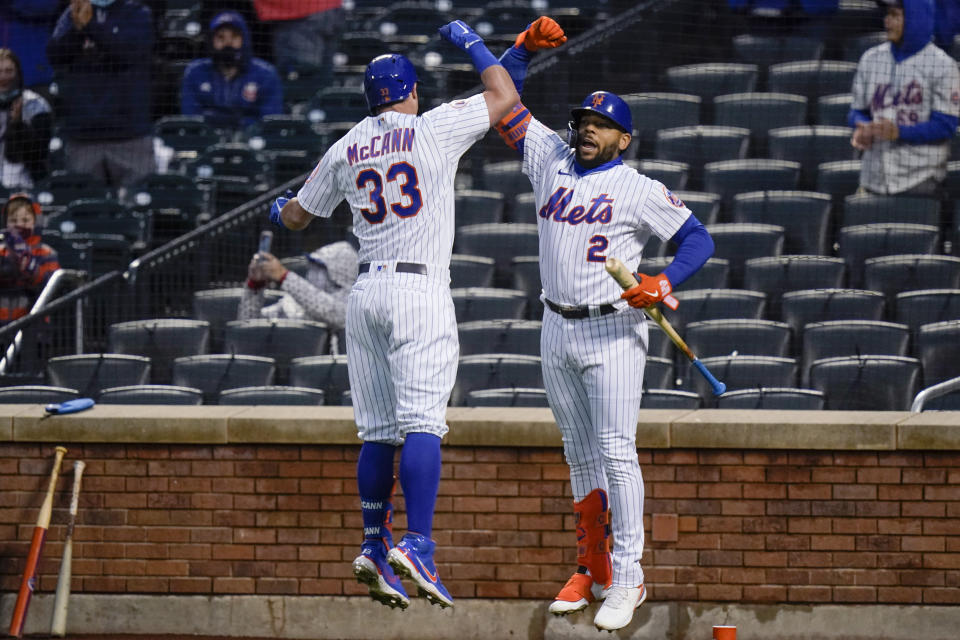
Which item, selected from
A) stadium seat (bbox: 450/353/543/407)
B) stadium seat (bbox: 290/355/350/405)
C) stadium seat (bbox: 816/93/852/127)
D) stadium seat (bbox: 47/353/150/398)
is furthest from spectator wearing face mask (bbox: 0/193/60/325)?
stadium seat (bbox: 816/93/852/127)

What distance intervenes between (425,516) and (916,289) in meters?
4.34

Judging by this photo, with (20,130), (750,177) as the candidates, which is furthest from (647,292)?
(20,130)

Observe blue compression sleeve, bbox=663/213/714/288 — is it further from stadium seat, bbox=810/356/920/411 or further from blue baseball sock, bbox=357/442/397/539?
stadium seat, bbox=810/356/920/411

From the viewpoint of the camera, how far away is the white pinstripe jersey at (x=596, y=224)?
5430 mm

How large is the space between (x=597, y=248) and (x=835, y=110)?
5334mm

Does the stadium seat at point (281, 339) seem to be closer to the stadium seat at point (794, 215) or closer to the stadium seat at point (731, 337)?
the stadium seat at point (731, 337)

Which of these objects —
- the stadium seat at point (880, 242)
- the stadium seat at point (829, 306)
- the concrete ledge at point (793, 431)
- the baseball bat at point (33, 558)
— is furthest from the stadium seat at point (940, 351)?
→ the baseball bat at point (33, 558)

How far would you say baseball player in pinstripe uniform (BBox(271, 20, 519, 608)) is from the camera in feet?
17.2

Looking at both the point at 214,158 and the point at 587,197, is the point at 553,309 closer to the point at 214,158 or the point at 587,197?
the point at 587,197

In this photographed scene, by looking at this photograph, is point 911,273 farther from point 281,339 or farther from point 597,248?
point 597,248

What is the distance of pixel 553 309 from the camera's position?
5559 millimetres

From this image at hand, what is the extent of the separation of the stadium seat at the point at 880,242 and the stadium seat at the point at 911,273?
227 mm

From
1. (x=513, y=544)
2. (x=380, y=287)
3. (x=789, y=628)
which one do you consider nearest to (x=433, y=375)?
(x=380, y=287)

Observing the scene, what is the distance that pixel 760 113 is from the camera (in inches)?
405
